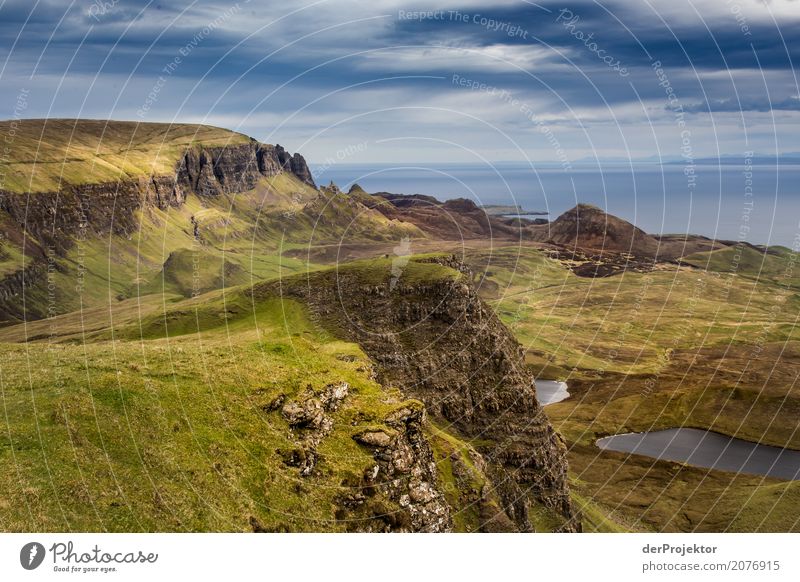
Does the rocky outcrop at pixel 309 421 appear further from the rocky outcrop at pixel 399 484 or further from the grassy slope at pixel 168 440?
the rocky outcrop at pixel 399 484

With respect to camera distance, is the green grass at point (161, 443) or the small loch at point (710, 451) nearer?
the green grass at point (161, 443)

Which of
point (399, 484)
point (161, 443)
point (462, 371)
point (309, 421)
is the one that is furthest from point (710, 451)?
point (161, 443)

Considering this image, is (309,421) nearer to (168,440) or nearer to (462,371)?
(168,440)

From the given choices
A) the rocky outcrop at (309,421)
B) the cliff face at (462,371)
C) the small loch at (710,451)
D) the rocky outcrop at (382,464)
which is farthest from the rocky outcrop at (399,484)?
the small loch at (710,451)

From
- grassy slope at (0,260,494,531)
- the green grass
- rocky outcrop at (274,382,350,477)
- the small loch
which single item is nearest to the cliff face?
grassy slope at (0,260,494,531)

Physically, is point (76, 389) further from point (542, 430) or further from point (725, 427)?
point (725, 427)
